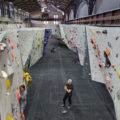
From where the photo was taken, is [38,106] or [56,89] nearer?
[38,106]

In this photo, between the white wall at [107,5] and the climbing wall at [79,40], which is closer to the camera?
the climbing wall at [79,40]

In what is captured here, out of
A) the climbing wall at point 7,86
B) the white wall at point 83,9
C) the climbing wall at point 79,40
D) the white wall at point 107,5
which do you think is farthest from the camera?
the white wall at point 83,9

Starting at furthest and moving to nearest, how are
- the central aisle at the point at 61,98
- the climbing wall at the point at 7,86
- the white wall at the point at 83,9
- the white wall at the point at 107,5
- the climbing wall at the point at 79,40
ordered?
the white wall at the point at 83,9 → the white wall at the point at 107,5 → the climbing wall at the point at 79,40 → the central aisle at the point at 61,98 → the climbing wall at the point at 7,86

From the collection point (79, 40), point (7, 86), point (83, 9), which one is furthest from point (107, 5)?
point (7, 86)

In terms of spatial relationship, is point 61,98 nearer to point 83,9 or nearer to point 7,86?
point 7,86

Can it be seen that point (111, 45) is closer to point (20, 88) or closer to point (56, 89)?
point (20, 88)

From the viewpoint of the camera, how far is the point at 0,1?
66.8ft

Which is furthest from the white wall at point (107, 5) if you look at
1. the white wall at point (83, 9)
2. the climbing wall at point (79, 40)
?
the white wall at point (83, 9)

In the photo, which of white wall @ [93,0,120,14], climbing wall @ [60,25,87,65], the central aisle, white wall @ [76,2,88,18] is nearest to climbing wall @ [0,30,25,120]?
the central aisle

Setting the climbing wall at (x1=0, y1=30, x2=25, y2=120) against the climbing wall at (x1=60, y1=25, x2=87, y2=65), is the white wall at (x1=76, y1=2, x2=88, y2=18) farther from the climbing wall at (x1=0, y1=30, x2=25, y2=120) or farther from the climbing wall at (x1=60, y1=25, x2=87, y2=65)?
the climbing wall at (x1=0, y1=30, x2=25, y2=120)

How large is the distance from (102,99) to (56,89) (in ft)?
7.12

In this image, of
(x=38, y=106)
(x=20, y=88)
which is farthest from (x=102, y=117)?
(x=20, y=88)

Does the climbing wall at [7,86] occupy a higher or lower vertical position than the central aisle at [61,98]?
higher

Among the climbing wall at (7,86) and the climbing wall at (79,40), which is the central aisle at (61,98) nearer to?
the climbing wall at (79,40)
